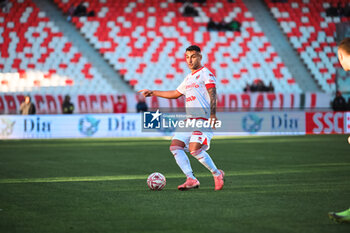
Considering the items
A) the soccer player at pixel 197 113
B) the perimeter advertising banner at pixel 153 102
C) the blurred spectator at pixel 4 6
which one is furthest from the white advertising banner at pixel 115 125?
the soccer player at pixel 197 113

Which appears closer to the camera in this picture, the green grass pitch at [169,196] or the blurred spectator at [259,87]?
the green grass pitch at [169,196]

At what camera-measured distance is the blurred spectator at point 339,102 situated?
1110 inches

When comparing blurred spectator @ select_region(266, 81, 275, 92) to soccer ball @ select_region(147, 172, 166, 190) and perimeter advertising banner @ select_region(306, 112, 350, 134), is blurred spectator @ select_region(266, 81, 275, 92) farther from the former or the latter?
soccer ball @ select_region(147, 172, 166, 190)

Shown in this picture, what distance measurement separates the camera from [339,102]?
28328mm

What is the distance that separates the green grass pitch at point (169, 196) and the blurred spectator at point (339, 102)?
1304 cm

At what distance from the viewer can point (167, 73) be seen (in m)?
31.9

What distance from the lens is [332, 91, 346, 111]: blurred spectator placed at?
92.5ft

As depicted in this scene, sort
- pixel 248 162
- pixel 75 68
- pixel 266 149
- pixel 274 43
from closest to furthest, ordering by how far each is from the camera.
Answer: pixel 248 162 → pixel 266 149 → pixel 75 68 → pixel 274 43

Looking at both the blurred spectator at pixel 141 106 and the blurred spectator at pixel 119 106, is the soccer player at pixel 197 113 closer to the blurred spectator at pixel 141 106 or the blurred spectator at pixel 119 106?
the blurred spectator at pixel 141 106

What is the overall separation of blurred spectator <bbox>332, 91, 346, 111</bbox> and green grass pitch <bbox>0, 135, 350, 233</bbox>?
13043 millimetres

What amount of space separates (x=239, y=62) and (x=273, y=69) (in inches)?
78.3

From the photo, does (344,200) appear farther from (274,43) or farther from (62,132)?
(274,43)

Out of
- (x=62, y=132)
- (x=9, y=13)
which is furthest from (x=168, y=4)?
(x=62, y=132)

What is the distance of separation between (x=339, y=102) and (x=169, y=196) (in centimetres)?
2160
